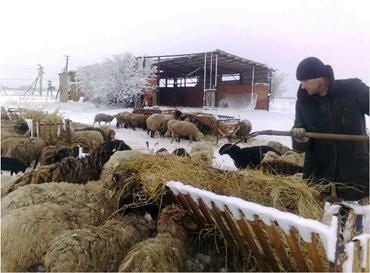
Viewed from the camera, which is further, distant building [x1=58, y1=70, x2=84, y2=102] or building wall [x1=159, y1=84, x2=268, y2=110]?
distant building [x1=58, y1=70, x2=84, y2=102]

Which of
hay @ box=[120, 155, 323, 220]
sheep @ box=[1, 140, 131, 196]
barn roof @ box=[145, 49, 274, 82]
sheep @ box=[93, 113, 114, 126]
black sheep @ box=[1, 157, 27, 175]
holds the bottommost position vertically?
black sheep @ box=[1, 157, 27, 175]

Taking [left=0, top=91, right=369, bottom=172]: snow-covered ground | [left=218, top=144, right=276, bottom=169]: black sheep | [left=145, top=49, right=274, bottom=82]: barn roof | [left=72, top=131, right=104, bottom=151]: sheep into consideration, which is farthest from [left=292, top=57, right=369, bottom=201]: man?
[left=72, top=131, right=104, bottom=151]: sheep

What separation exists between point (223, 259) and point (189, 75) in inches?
132

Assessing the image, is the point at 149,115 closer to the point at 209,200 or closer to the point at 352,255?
the point at 209,200

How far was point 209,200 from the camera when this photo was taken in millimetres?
2082

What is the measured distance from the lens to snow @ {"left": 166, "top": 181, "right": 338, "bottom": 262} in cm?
135

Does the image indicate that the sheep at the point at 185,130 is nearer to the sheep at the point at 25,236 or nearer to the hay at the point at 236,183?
the hay at the point at 236,183

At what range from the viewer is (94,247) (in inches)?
78.7

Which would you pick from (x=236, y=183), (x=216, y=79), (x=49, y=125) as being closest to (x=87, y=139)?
(x=49, y=125)

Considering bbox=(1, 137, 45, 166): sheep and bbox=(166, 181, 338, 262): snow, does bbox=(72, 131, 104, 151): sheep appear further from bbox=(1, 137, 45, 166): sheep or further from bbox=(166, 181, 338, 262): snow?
bbox=(166, 181, 338, 262): snow

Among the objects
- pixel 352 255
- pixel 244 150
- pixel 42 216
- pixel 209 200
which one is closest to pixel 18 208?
pixel 42 216

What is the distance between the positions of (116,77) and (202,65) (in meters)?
1.49

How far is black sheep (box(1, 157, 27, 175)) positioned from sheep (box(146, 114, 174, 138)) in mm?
3920

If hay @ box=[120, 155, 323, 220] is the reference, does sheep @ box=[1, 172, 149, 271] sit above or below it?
below
